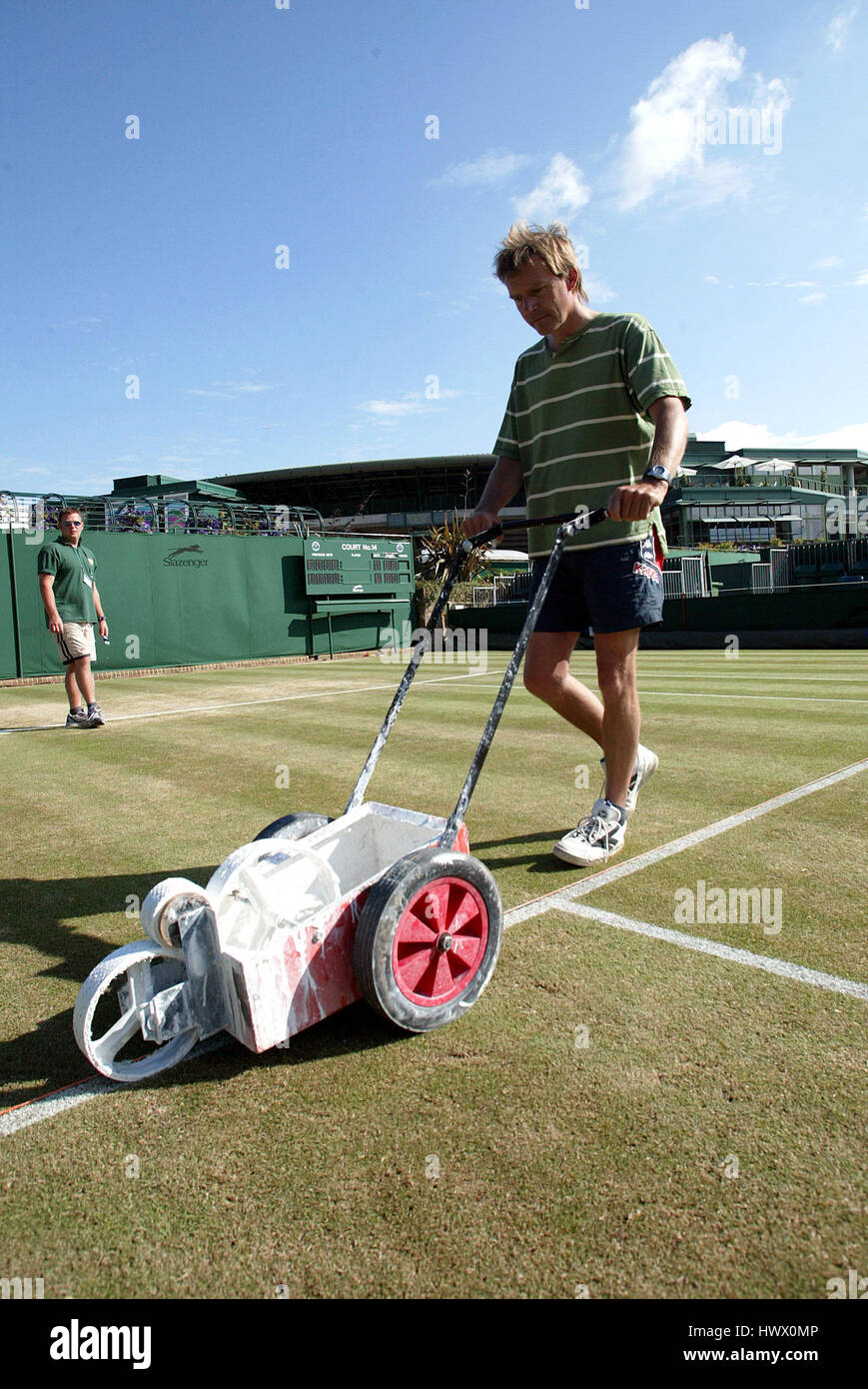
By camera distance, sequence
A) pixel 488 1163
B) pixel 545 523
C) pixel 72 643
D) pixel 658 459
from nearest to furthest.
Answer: pixel 488 1163, pixel 658 459, pixel 545 523, pixel 72 643

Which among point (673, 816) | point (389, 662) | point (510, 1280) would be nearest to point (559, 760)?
point (673, 816)

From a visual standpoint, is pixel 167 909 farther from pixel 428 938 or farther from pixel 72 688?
pixel 72 688

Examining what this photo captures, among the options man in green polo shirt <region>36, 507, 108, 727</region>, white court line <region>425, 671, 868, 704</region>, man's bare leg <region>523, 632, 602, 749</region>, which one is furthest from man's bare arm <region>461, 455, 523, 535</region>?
man in green polo shirt <region>36, 507, 108, 727</region>

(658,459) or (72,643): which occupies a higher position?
(658,459)

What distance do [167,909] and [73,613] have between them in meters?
6.38

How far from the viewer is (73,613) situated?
24.4 ft

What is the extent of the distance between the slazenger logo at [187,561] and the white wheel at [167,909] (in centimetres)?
1631

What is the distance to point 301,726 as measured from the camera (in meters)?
6.99

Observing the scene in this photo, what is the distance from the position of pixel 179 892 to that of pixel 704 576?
23135 millimetres

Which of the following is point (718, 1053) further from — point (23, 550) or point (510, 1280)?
point (23, 550)

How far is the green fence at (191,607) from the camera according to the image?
14.9m

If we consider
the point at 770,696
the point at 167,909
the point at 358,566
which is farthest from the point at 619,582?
the point at 358,566

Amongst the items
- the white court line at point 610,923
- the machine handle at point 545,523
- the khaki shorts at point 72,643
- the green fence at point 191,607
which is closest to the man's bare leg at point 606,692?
the white court line at point 610,923
